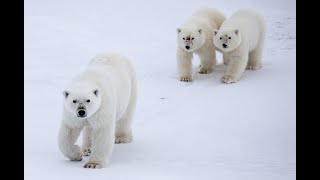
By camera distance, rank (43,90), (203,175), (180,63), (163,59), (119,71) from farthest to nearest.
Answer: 1. (163,59)
2. (180,63)
3. (43,90)
4. (119,71)
5. (203,175)

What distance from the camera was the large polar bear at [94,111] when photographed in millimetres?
6133

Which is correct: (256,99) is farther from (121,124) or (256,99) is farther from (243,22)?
(121,124)

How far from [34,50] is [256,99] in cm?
498

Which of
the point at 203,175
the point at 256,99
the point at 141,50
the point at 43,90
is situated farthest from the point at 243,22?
the point at 203,175

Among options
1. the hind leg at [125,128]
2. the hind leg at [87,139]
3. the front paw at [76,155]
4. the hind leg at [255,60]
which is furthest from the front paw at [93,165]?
the hind leg at [255,60]

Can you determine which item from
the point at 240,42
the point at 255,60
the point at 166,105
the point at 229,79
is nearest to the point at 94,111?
the point at 166,105

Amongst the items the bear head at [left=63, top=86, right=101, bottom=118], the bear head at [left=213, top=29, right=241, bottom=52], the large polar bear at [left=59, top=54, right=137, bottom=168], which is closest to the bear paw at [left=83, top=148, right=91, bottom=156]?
the large polar bear at [left=59, top=54, right=137, bottom=168]

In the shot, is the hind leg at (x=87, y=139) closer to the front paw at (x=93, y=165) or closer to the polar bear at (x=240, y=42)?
the front paw at (x=93, y=165)

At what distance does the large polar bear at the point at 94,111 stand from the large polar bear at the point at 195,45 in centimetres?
312

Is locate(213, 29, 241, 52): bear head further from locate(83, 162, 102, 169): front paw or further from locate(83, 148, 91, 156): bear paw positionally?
locate(83, 162, 102, 169): front paw

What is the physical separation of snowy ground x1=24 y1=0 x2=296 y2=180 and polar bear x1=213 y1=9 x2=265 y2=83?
0.24 m

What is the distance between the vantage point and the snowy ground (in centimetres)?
641

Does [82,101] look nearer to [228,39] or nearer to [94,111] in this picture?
[94,111]

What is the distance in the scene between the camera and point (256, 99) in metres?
9.11
